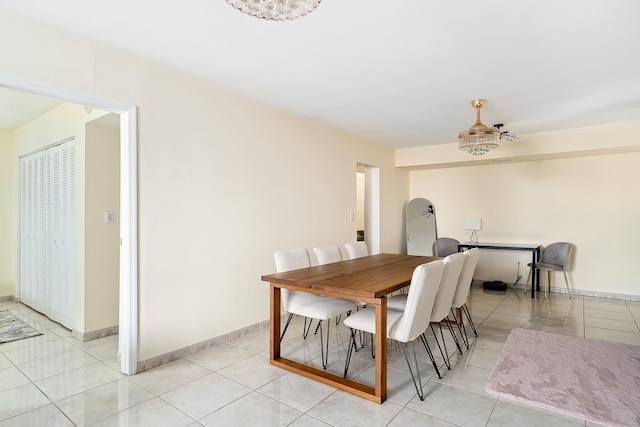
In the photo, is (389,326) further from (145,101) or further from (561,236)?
(561,236)

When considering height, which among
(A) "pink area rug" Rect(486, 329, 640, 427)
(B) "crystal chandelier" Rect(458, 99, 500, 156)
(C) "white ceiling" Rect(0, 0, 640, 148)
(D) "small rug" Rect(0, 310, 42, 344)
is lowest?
(D) "small rug" Rect(0, 310, 42, 344)

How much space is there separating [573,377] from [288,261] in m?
2.35

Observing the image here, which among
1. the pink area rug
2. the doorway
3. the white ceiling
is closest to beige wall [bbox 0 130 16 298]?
the white ceiling

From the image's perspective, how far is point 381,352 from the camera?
7.24ft

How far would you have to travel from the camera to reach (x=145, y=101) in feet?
8.85

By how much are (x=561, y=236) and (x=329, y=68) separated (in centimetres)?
474

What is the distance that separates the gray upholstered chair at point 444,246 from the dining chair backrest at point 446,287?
11.1ft

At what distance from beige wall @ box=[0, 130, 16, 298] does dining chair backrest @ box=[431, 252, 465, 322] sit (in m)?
5.67

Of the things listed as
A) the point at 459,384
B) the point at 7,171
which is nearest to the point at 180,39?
the point at 459,384

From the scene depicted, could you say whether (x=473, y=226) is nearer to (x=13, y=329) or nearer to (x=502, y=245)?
(x=502, y=245)

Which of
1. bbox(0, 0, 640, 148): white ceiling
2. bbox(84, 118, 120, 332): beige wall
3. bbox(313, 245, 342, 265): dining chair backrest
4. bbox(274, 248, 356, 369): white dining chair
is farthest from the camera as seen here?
bbox(313, 245, 342, 265): dining chair backrest

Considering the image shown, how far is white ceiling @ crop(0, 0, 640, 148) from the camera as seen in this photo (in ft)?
6.51

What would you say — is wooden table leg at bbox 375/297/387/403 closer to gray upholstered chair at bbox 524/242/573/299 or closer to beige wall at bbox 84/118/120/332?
beige wall at bbox 84/118/120/332

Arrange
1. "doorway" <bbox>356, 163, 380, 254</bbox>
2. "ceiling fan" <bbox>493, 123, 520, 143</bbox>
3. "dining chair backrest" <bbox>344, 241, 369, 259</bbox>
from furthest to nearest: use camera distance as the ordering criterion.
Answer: "doorway" <bbox>356, 163, 380, 254</bbox> → "ceiling fan" <bbox>493, 123, 520, 143</bbox> → "dining chair backrest" <bbox>344, 241, 369, 259</bbox>
